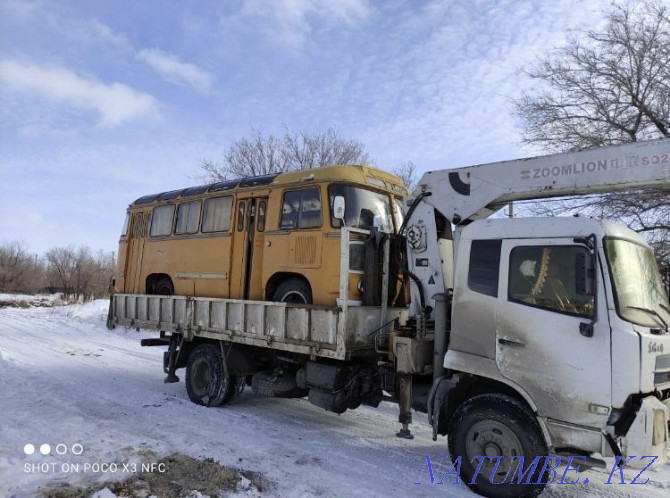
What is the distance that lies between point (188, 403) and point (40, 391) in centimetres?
261

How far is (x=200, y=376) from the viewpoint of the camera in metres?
8.34

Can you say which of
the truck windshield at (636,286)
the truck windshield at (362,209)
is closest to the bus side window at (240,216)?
the truck windshield at (362,209)

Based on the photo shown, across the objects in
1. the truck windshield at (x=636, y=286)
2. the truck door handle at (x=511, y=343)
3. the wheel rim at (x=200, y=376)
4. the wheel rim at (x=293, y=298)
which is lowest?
the wheel rim at (x=200, y=376)

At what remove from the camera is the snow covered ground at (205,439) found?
15.6 feet

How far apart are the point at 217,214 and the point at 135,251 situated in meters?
3.09

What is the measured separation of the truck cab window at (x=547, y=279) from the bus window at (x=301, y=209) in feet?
10.3

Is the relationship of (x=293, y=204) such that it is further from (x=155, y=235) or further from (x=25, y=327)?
(x=25, y=327)

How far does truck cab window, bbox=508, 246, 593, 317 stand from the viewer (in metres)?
4.27

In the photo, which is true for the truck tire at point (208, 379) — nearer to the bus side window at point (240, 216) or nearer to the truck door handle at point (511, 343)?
the bus side window at point (240, 216)

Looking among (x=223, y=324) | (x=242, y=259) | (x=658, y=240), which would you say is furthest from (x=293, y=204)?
(x=658, y=240)

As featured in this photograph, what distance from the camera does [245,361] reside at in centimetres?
777

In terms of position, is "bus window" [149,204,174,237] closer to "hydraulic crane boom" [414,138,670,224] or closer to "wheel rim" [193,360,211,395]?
"wheel rim" [193,360,211,395]

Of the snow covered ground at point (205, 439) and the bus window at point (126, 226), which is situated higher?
the bus window at point (126, 226)
